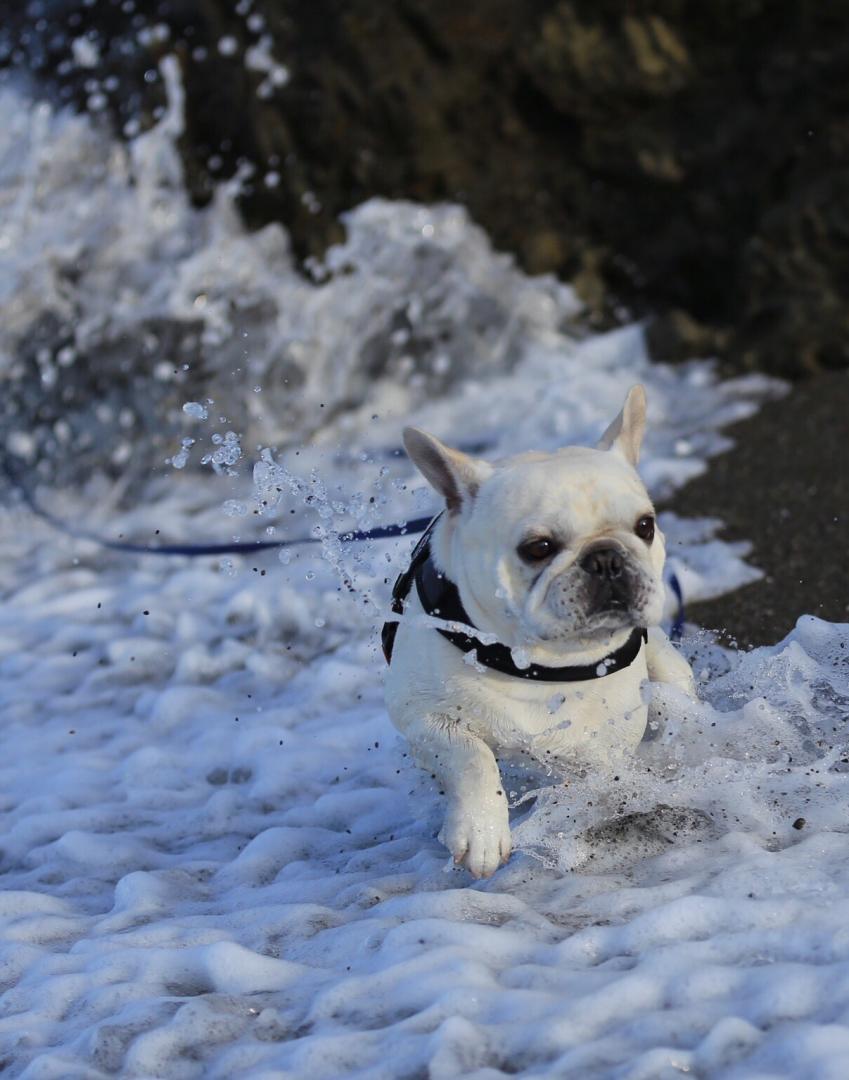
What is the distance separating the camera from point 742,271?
7.75m

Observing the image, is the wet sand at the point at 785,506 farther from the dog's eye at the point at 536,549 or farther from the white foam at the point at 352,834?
the dog's eye at the point at 536,549

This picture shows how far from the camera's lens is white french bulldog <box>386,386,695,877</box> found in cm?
308

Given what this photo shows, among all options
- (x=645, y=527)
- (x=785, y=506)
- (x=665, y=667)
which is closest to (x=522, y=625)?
(x=645, y=527)

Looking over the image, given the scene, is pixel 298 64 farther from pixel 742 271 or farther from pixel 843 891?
pixel 843 891

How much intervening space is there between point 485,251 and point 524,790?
206 inches

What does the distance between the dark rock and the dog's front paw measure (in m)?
4.89

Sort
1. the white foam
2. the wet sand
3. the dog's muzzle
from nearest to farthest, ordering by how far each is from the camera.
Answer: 1. the white foam
2. the dog's muzzle
3. the wet sand

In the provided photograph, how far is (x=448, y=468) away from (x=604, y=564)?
1.64 ft

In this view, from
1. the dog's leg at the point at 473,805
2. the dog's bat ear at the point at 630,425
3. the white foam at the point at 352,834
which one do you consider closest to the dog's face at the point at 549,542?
the dog's bat ear at the point at 630,425

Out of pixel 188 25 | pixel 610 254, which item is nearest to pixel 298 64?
pixel 188 25

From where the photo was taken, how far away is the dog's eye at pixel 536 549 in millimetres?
3143

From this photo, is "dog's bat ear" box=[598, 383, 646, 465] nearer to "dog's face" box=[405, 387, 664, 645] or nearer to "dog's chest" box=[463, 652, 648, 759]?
"dog's face" box=[405, 387, 664, 645]

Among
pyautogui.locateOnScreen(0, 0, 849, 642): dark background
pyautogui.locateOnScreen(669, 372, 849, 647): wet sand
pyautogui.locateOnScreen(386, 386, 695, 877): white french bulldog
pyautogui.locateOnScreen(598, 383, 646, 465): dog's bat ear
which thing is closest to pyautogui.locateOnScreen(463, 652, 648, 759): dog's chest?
pyautogui.locateOnScreen(386, 386, 695, 877): white french bulldog

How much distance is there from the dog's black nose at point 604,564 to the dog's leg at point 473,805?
0.50m
